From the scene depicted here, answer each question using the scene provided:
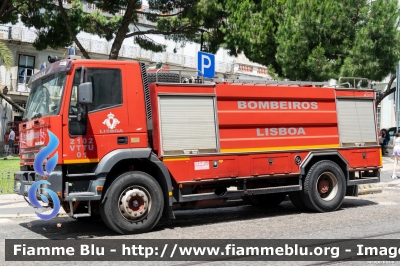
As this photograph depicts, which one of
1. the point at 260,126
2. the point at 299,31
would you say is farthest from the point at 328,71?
the point at 260,126

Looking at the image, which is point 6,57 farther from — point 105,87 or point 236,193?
point 236,193

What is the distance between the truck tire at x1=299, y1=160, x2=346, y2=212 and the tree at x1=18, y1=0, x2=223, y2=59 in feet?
39.6

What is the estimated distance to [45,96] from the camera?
903 centimetres

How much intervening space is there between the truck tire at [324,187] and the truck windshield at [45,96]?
499 centimetres

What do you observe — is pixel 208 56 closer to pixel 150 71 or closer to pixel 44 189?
pixel 150 71

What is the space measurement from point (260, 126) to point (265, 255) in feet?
11.8

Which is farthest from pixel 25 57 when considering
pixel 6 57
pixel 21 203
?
pixel 21 203

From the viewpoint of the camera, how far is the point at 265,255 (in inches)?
279

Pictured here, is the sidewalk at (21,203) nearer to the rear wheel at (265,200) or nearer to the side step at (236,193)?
the side step at (236,193)

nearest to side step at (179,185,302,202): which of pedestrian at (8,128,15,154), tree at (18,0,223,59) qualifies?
tree at (18,0,223,59)

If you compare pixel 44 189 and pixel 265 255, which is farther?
pixel 44 189

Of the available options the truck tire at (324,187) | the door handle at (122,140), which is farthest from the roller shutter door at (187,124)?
the truck tire at (324,187)

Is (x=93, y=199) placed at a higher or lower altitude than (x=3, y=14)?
lower

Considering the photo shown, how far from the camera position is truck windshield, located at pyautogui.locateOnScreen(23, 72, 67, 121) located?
28.5ft
